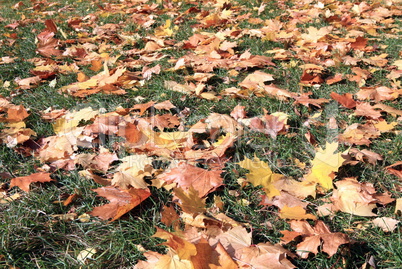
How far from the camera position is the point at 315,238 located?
1387 mm

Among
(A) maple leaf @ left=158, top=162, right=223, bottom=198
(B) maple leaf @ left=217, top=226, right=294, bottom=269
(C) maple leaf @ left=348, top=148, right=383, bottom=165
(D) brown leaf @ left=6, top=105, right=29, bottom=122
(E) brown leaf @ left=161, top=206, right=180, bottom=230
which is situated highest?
Answer: (D) brown leaf @ left=6, top=105, right=29, bottom=122

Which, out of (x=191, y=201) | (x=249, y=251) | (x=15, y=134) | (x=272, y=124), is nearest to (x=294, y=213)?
(x=249, y=251)

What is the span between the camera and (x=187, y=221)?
153 centimetres

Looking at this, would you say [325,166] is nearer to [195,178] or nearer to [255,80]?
[195,178]

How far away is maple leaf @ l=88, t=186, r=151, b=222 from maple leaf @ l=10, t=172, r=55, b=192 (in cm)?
31

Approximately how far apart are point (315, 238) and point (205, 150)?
784 mm

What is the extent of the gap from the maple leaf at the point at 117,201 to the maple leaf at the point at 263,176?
1.65ft

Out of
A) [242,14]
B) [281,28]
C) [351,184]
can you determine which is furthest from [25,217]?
[242,14]

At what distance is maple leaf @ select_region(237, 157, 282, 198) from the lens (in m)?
1.65

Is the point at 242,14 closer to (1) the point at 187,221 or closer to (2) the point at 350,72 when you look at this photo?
(2) the point at 350,72

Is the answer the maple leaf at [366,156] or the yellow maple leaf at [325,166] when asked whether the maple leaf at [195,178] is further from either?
the maple leaf at [366,156]

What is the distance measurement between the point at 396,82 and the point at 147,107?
1819 millimetres

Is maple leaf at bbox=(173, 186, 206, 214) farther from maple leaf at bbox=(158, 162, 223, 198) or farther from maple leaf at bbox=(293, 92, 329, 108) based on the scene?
maple leaf at bbox=(293, 92, 329, 108)

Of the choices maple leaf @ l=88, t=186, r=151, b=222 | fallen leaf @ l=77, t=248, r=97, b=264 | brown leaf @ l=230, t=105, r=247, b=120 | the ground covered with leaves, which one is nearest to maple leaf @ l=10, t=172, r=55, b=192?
the ground covered with leaves
